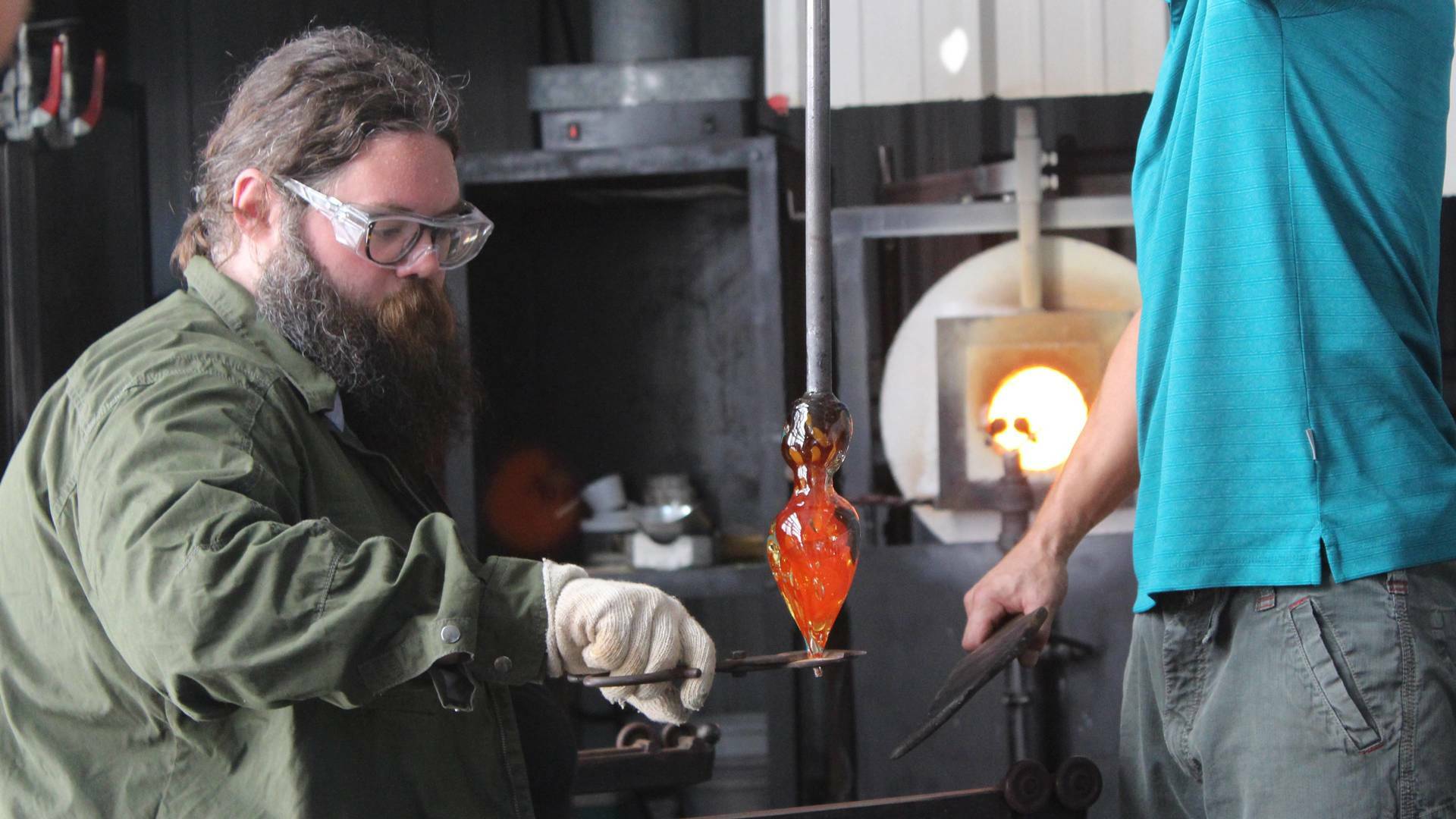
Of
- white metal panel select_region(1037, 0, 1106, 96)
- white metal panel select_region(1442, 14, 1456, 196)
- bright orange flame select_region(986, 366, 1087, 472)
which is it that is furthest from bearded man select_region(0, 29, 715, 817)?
white metal panel select_region(1442, 14, 1456, 196)

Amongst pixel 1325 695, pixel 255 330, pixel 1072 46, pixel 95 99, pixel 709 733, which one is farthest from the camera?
pixel 95 99

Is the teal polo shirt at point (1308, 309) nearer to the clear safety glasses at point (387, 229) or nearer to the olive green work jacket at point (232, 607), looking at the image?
the olive green work jacket at point (232, 607)

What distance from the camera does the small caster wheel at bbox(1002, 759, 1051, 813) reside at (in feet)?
5.30

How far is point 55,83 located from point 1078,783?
273 cm

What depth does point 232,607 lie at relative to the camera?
→ 112 centimetres

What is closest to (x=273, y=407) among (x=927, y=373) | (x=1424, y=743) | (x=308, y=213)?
(x=308, y=213)

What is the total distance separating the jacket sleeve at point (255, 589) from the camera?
1.12 m

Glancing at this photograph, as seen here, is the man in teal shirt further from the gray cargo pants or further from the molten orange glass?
the molten orange glass

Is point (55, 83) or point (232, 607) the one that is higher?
point (55, 83)

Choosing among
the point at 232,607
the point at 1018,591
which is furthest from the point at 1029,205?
the point at 232,607

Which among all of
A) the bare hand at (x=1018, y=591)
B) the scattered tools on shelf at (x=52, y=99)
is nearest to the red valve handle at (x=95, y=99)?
the scattered tools on shelf at (x=52, y=99)

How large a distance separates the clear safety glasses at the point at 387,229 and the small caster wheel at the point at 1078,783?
917mm

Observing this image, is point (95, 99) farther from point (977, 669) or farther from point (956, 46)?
point (977, 669)

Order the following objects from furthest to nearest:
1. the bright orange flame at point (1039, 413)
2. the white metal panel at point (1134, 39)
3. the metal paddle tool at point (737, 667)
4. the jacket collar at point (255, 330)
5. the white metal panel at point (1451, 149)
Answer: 1. the white metal panel at point (1134, 39)
2. the bright orange flame at point (1039, 413)
3. the white metal panel at point (1451, 149)
4. the jacket collar at point (255, 330)
5. the metal paddle tool at point (737, 667)
